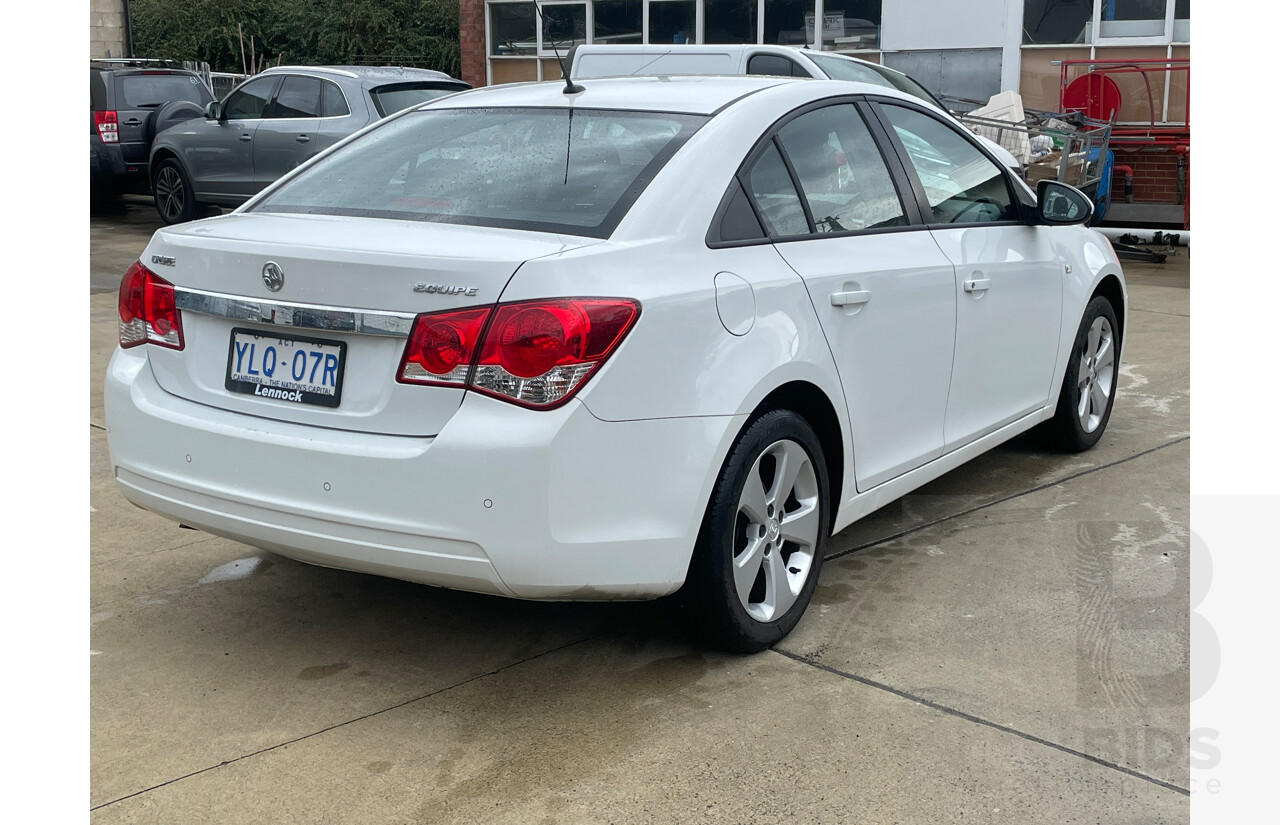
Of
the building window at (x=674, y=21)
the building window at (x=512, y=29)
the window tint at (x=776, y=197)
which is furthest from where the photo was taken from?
the building window at (x=512, y=29)

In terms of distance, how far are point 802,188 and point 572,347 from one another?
3.88 feet

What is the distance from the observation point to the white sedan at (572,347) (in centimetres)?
289

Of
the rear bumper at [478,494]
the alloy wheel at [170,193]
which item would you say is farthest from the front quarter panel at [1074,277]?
the alloy wheel at [170,193]

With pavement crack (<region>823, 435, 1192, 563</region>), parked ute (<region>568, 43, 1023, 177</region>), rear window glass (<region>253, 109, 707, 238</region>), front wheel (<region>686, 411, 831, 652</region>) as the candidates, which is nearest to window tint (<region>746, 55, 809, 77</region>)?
parked ute (<region>568, 43, 1023, 177</region>)

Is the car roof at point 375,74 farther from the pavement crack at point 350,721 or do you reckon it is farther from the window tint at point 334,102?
the pavement crack at point 350,721

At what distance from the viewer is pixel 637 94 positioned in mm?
3857

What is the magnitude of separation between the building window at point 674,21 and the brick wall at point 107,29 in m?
12.4

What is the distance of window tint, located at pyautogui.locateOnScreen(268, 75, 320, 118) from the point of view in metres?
12.5

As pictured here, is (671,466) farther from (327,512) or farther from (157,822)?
(157,822)

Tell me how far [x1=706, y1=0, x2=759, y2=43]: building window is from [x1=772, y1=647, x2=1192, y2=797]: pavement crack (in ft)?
48.2

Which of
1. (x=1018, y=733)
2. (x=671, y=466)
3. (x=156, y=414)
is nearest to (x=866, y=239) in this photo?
(x=671, y=466)

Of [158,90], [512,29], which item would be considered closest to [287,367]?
[158,90]

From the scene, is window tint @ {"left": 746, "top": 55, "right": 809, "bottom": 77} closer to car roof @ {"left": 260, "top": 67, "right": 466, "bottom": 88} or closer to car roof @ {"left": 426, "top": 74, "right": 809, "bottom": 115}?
car roof @ {"left": 260, "top": 67, "right": 466, "bottom": 88}
